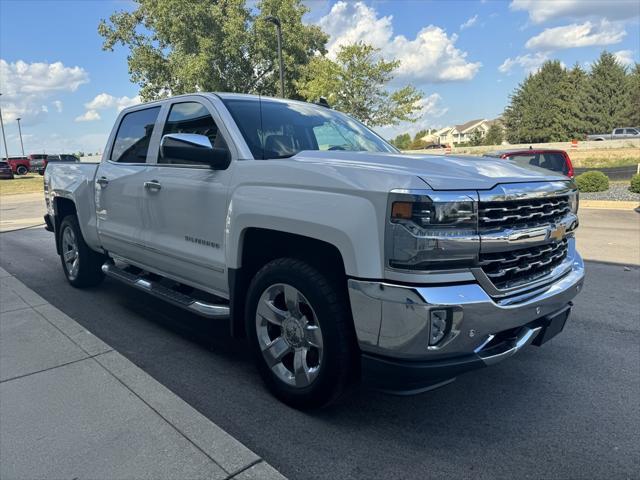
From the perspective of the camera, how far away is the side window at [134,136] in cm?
443

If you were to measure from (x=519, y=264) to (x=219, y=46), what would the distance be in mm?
30507

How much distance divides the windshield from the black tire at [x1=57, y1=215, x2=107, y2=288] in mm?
3040

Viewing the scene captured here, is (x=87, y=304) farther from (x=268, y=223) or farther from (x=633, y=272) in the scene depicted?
(x=633, y=272)

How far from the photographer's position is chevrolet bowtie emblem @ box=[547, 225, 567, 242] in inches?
108

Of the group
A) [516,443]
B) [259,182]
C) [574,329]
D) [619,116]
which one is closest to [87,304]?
[259,182]

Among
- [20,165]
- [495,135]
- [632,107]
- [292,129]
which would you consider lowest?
[20,165]

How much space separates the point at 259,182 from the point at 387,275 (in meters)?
1.11

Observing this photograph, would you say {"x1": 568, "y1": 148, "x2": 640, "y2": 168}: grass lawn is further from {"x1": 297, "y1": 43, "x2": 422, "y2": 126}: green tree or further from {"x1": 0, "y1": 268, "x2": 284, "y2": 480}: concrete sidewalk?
{"x1": 0, "y1": 268, "x2": 284, "y2": 480}: concrete sidewalk

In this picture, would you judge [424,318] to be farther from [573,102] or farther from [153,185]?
[573,102]

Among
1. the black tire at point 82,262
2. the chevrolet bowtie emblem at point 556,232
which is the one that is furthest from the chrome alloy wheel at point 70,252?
the chevrolet bowtie emblem at point 556,232

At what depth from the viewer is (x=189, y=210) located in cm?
362

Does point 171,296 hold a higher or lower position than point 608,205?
higher

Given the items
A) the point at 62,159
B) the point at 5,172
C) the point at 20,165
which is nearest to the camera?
the point at 62,159

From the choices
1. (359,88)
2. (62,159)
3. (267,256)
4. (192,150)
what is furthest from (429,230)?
(359,88)
